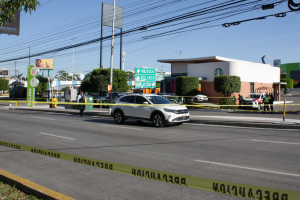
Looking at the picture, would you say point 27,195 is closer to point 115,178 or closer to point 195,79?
point 115,178

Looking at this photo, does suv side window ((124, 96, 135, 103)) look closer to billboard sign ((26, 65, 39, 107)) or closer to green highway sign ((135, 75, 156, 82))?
green highway sign ((135, 75, 156, 82))

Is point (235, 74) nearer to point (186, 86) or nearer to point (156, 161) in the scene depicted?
point (186, 86)

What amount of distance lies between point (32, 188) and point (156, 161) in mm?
3347

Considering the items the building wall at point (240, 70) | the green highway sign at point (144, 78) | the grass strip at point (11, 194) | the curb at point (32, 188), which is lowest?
the grass strip at point (11, 194)

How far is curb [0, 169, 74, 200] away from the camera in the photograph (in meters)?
4.43

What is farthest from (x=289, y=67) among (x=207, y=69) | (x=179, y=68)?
(x=207, y=69)

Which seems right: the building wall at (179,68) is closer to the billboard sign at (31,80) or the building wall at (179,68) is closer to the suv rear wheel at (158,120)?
the billboard sign at (31,80)

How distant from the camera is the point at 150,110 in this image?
1437 centimetres

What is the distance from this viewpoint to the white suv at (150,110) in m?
13.8

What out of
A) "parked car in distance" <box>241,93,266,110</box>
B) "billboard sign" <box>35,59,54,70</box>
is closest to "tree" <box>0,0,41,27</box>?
"parked car in distance" <box>241,93,266,110</box>

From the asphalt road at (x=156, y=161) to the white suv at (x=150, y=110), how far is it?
6.88 feet

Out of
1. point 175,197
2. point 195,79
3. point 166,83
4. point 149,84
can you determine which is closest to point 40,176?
point 175,197

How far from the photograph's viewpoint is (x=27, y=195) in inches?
186

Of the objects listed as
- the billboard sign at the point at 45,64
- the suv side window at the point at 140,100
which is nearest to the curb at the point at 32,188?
the suv side window at the point at 140,100
